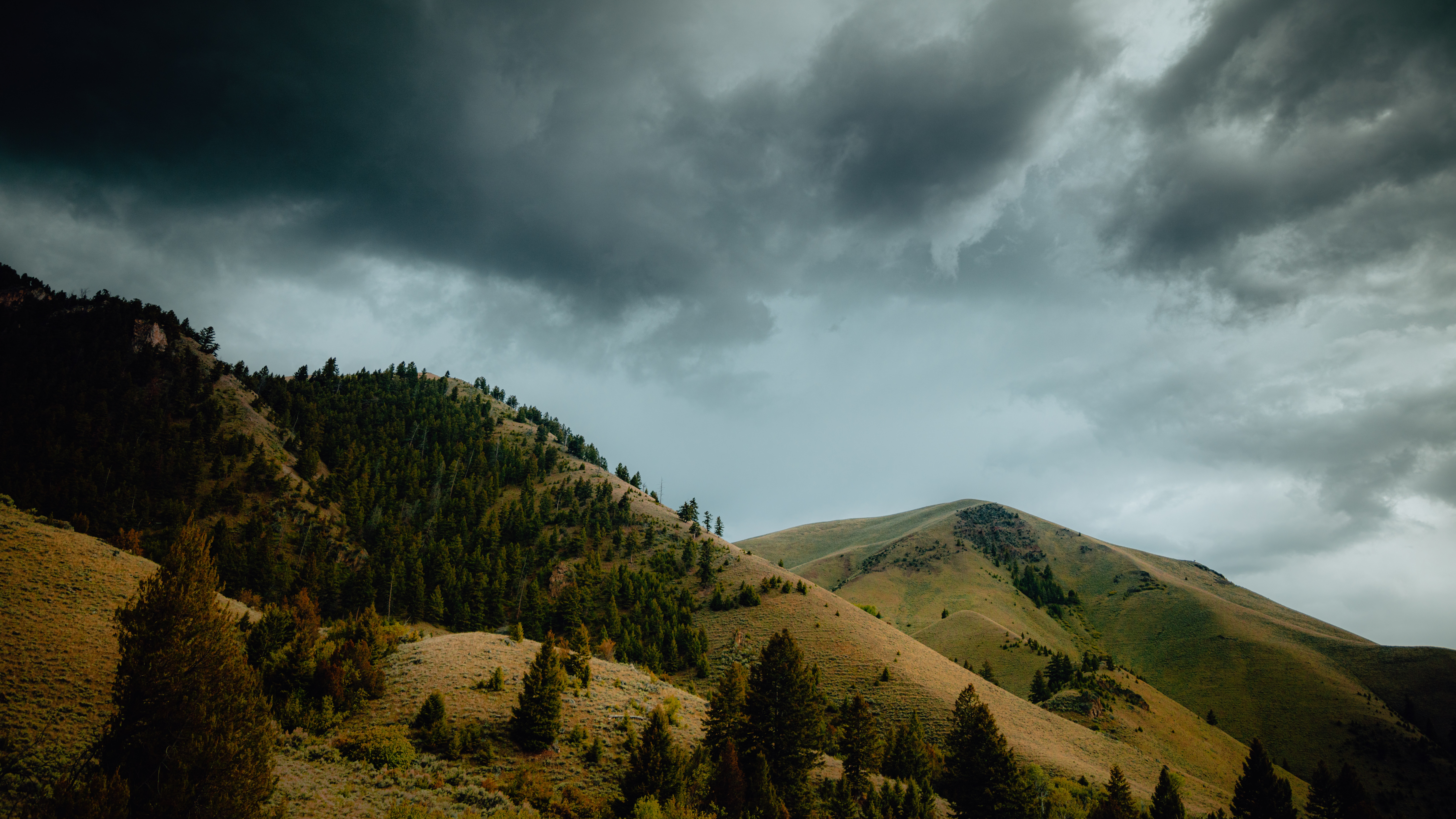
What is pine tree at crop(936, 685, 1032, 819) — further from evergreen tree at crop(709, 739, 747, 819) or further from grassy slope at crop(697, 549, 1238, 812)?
grassy slope at crop(697, 549, 1238, 812)

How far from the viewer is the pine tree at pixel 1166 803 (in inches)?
1599

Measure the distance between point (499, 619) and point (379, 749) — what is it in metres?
75.1

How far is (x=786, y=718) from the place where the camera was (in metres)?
34.8

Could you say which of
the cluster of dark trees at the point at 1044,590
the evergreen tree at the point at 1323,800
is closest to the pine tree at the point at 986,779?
the evergreen tree at the point at 1323,800

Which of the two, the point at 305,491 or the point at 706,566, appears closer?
the point at 706,566

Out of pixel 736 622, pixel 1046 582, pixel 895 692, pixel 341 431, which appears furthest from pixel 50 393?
pixel 1046 582

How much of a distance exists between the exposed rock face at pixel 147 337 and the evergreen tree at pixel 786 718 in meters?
184

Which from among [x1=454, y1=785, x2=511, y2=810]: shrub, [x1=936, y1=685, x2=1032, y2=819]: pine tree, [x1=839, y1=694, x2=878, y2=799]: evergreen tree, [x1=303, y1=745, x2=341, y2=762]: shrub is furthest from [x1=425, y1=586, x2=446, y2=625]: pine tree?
[x1=936, y1=685, x2=1032, y2=819]: pine tree

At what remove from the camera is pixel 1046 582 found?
604ft

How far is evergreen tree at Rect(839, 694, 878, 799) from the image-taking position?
39531 mm

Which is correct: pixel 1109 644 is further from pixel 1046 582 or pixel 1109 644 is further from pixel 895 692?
pixel 895 692

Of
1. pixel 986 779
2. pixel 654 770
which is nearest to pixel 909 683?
pixel 986 779

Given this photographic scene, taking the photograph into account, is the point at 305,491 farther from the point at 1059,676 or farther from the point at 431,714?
the point at 1059,676

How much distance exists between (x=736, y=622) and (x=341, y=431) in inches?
5263
